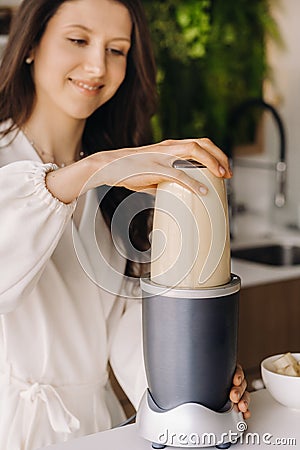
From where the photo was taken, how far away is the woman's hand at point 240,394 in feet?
4.30

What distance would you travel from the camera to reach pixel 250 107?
139 inches

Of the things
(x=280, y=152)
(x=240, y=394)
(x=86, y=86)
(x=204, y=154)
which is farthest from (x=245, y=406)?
(x=280, y=152)

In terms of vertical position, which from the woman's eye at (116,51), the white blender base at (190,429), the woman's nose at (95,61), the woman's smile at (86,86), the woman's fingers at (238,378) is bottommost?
the white blender base at (190,429)

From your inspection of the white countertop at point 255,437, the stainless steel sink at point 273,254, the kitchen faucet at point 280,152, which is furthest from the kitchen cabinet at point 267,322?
the white countertop at point 255,437

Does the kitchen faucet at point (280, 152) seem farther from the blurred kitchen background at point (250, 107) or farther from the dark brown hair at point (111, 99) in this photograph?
the dark brown hair at point (111, 99)

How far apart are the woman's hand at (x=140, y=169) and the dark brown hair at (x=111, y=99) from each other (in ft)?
0.51

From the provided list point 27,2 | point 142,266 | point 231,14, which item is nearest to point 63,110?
point 27,2

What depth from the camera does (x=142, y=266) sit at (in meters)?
1.56

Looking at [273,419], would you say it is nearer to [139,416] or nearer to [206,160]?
[139,416]

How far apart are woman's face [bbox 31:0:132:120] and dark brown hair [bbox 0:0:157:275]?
0.03m

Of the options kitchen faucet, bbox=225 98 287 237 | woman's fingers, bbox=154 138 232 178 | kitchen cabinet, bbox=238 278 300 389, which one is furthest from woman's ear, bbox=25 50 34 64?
kitchen faucet, bbox=225 98 287 237

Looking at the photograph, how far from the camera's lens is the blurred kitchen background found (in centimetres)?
296

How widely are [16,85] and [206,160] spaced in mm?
664

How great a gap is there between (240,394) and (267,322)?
1605 mm
